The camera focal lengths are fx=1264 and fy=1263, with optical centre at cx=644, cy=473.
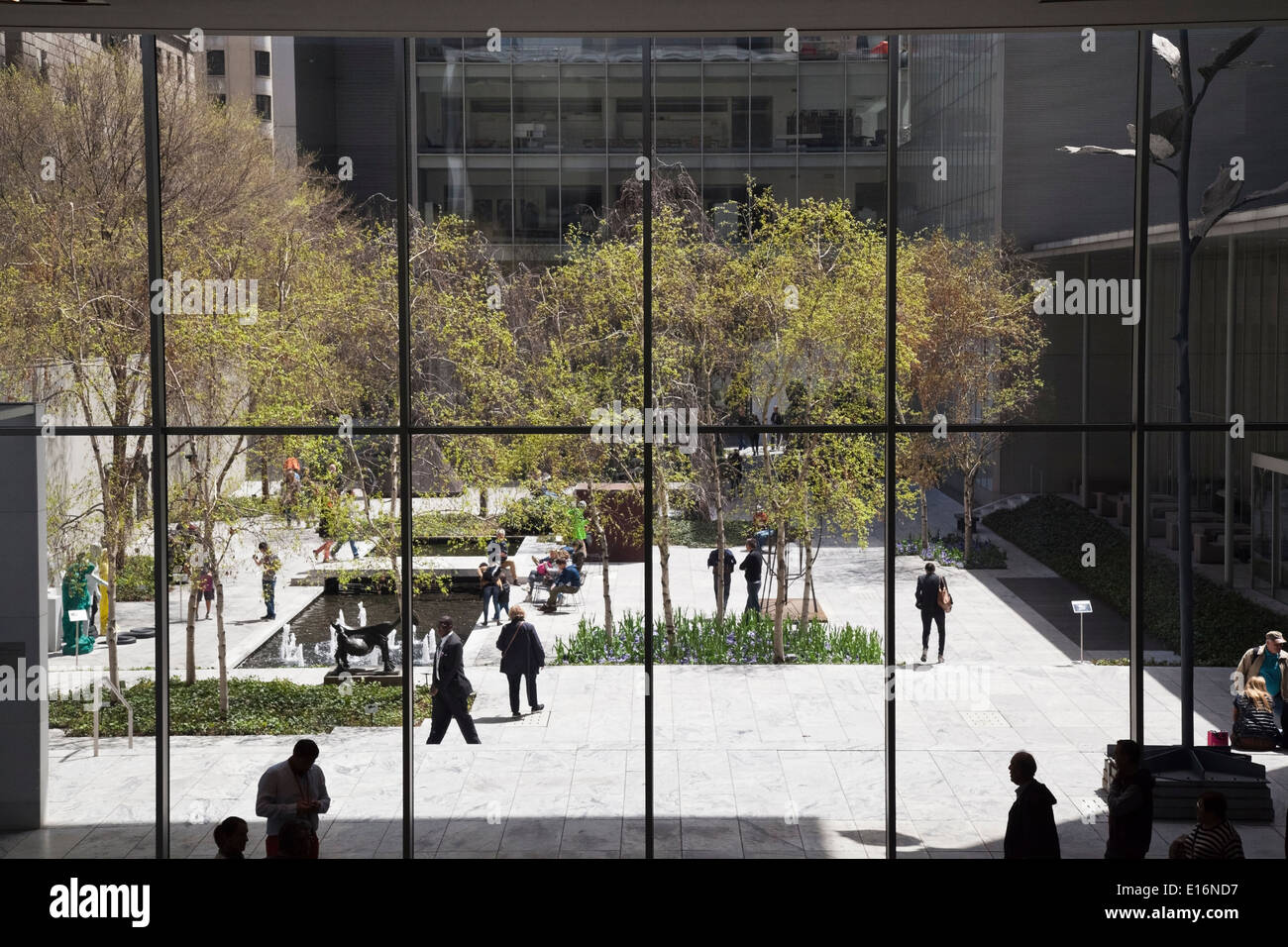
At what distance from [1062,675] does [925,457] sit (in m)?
1.93

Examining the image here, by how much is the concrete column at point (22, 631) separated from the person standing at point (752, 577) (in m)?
4.48

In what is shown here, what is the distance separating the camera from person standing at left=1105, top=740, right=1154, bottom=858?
6.09 m

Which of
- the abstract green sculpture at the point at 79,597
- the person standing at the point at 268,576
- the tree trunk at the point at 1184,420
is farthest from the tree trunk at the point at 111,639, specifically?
the tree trunk at the point at 1184,420

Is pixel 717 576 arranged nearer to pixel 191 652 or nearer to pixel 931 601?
pixel 931 601

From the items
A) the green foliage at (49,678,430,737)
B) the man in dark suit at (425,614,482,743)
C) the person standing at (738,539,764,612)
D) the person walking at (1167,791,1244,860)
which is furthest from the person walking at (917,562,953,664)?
the green foliage at (49,678,430,737)

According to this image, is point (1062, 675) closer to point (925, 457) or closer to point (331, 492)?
point (925, 457)

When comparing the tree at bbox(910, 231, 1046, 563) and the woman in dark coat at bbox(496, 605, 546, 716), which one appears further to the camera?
the woman in dark coat at bbox(496, 605, 546, 716)

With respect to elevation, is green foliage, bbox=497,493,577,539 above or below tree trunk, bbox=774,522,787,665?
above

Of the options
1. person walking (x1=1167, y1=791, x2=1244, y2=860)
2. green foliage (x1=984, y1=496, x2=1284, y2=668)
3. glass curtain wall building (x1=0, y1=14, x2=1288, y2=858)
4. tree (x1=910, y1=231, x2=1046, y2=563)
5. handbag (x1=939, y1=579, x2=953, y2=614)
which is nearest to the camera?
person walking (x1=1167, y1=791, x2=1244, y2=860)

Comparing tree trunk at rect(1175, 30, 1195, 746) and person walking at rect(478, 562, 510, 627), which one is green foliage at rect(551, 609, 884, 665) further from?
tree trunk at rect(1175, 30, 1195, 746)

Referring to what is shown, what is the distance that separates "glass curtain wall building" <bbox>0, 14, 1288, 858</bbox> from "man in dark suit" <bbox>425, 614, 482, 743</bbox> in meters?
0.10

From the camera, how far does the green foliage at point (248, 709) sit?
8.77 meters

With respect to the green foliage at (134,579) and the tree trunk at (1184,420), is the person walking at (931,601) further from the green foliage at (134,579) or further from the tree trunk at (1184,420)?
the green foliage at (134,579)
